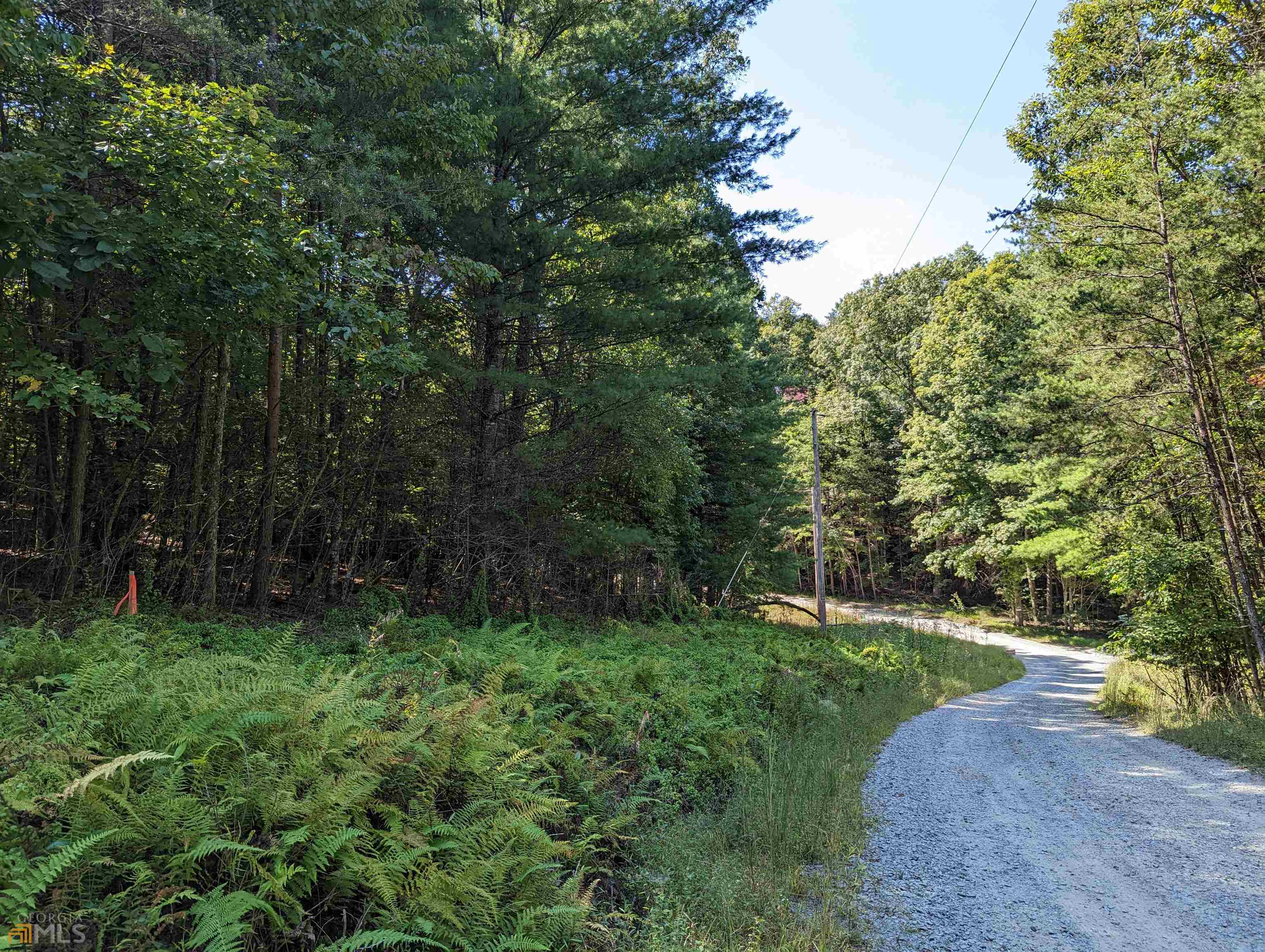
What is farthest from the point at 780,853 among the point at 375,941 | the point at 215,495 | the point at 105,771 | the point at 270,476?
the point at 270,476

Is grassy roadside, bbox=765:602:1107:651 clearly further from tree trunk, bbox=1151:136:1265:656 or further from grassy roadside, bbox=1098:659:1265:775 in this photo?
tree trunk, bbox=1151:136:1265:656

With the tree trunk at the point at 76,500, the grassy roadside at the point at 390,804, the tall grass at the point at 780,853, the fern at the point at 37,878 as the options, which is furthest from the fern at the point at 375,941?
the tree trunk at the point at 76,500

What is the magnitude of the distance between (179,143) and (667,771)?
623 cm

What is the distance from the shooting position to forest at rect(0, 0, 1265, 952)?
2650 millimetres

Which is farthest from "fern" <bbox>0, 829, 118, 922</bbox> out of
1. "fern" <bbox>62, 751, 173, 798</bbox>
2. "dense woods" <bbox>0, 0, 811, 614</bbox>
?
"dense woods" <bbox>0, 0, 811, 614</bbox>

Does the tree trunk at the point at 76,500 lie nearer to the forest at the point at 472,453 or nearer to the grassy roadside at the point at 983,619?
the forest at the point at 472,453

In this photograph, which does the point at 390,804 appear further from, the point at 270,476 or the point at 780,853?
the point at 270,476

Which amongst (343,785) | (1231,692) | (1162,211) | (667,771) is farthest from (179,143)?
(1231,692)

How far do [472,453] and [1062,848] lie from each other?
9.46 m

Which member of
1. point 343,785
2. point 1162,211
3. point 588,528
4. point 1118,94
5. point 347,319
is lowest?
point 343,785

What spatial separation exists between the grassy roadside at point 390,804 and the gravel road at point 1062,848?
0.46 meters

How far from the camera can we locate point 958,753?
7.56 m

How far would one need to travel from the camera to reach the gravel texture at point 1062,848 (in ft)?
11.4

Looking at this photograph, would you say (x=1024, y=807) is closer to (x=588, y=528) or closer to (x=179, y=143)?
(x=588, y=528)
